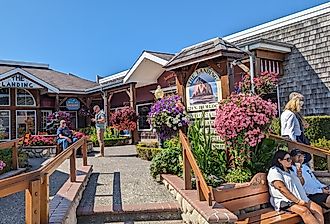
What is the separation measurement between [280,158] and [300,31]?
23.3ft

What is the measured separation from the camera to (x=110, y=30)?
2636 cm

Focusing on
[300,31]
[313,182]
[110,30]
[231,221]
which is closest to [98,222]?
[231,221]

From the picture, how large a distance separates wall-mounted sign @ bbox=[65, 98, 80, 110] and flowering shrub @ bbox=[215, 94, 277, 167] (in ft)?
46.6

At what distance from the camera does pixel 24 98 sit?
52.9 feet

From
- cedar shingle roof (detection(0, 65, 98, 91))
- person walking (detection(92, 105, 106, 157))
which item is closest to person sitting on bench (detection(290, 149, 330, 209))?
person walking (detection(92, 105, 106, 157))

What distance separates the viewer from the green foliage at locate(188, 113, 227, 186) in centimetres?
513

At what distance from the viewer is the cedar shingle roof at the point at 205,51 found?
535 centimetres

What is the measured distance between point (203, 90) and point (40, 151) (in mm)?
7359

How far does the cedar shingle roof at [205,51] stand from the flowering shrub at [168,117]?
68 cm

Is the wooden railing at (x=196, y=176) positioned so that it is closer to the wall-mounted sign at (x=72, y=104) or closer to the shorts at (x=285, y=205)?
the shorts at (x=285, y=205)

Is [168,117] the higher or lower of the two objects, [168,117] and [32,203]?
the higher

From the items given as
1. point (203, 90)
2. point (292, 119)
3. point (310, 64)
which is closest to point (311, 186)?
point (292, 119)

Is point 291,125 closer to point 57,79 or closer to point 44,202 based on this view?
point 44,202

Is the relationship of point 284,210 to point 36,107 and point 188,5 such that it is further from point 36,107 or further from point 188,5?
point 36,107
